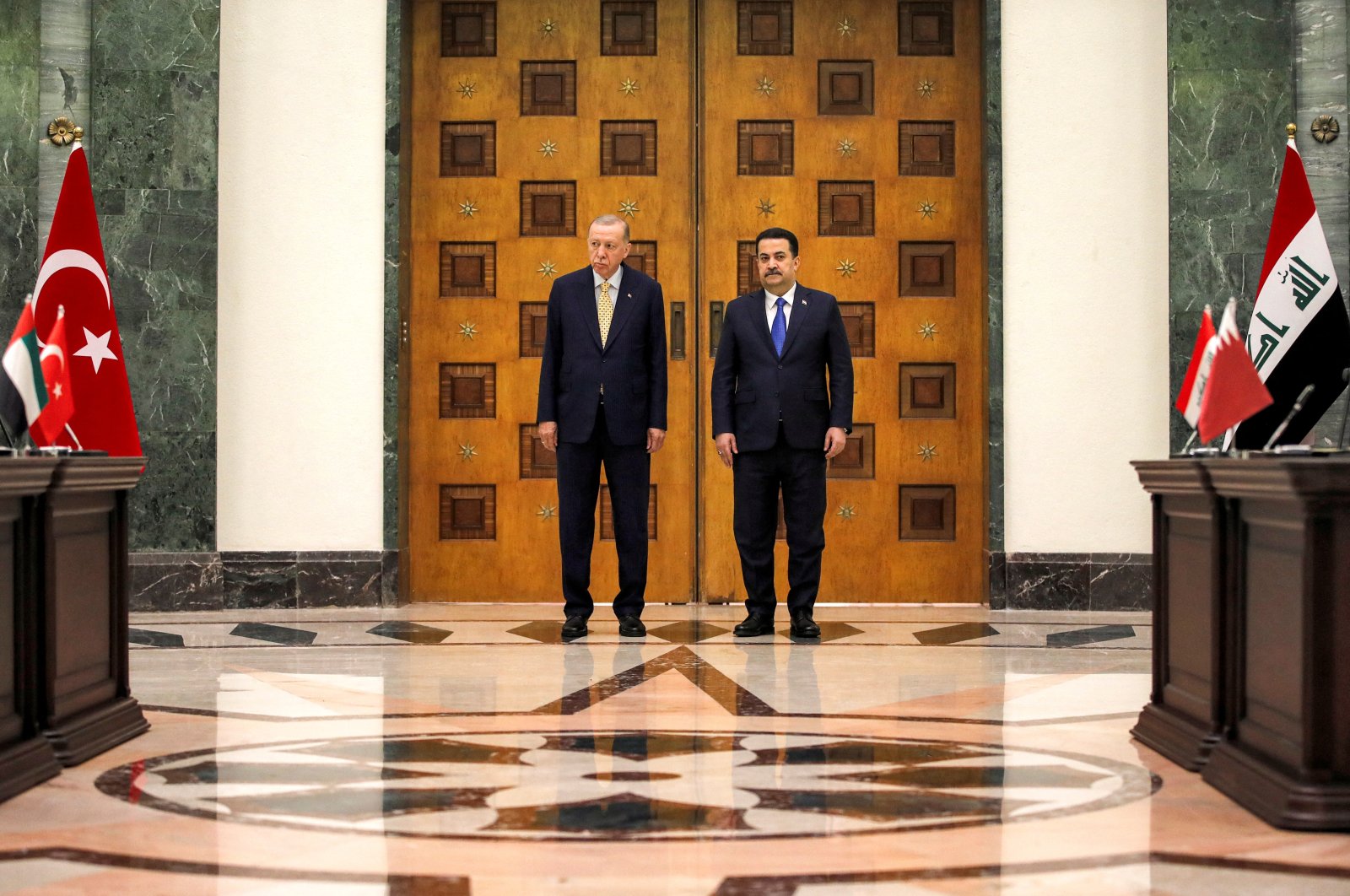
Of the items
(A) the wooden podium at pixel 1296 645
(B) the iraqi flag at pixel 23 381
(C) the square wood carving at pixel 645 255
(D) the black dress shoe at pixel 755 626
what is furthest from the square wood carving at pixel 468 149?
(A) the wooden podium at pixel 1296 645

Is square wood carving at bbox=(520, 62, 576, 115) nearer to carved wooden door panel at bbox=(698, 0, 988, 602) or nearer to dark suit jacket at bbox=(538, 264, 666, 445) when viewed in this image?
carved wooden door panel at bbox=(698, 0, 988, 602)

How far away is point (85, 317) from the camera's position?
5230 mm

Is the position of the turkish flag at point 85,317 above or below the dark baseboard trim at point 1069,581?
above

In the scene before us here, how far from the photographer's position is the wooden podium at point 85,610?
3.16m

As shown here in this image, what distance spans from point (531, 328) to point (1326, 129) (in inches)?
137

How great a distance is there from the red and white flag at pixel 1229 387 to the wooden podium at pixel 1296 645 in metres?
0.22

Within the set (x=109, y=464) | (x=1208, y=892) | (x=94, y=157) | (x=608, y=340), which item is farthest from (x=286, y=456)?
(x=1208, y=892)

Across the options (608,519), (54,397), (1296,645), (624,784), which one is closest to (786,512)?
(608,519)

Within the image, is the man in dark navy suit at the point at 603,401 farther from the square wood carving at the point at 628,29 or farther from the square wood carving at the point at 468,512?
the square wood carving at the point at 628,29

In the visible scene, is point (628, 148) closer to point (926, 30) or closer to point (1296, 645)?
point (926, 30)

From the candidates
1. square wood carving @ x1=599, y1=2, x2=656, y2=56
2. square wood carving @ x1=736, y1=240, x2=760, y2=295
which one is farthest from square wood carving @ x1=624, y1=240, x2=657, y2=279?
square wood carving @ x1=599, y1=2, x2=656, y2=56

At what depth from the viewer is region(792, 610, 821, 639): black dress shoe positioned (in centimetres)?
557

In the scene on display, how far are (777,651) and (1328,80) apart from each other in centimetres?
346

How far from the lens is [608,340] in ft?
Answer: 18.4
